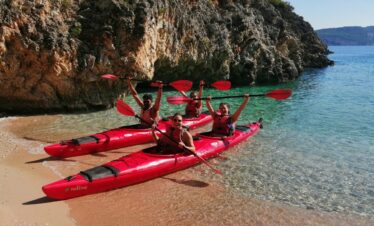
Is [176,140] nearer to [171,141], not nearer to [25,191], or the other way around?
[171,141]

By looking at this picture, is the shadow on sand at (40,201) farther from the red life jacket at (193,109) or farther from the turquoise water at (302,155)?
the red life jacket at (193,109)

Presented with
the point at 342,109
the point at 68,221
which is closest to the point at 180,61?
the point at 342,109

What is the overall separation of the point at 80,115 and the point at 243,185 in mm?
7782

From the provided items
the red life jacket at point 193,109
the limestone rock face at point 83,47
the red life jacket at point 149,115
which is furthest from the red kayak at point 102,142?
the limestone rock face at point 83,47

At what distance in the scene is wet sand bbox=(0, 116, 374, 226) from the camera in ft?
19.9

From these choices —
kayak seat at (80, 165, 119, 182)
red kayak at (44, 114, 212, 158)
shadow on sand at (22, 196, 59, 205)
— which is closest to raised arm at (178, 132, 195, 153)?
kayak seat at (80, 165, 119, 182)

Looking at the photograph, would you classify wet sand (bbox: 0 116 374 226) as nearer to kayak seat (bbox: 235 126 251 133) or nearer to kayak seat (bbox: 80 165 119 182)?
kayak seat (bbox: 80 165 119 182)

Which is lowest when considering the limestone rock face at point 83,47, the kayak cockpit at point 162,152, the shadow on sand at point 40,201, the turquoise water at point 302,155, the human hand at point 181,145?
the turquoise water at point 302,155

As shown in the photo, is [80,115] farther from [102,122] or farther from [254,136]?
[254,136]

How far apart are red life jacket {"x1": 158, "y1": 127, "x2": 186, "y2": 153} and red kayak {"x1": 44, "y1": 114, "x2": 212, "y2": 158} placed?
1.77 metres

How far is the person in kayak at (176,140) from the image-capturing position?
8453 millimetres

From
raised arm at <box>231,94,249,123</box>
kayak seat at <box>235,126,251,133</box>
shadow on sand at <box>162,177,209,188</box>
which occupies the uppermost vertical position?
raised arm at <box>231,94,249,123</box>

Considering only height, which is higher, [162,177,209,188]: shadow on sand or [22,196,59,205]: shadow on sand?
[22,196,59,205]: shadow on sand

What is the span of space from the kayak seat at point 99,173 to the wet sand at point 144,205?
0.34 metres
